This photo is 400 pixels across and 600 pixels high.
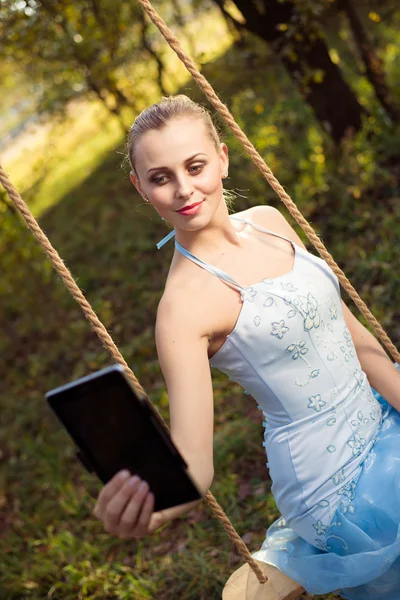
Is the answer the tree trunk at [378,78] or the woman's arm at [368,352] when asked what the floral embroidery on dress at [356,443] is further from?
the tree trunk at [378,78]

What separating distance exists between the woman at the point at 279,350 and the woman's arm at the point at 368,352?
0.10 m

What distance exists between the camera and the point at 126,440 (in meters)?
1.54

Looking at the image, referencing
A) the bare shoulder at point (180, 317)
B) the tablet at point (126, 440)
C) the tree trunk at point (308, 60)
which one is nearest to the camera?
the tablet at point (126, 440)

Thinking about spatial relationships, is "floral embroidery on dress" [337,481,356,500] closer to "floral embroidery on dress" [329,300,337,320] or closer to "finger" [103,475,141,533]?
"floral embroidery on dress" [329,300,337,320]

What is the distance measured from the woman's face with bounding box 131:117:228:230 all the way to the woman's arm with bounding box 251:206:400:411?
0.36 meters

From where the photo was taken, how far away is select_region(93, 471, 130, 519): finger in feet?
5.05

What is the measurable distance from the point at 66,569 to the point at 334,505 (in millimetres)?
2177

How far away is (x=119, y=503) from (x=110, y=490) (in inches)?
1.4

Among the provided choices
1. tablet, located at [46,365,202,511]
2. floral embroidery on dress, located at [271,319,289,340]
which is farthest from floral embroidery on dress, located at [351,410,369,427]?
tablet, located at [46,365,202,511]

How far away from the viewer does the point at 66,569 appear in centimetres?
371

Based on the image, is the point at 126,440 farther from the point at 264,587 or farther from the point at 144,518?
the point at 264,587

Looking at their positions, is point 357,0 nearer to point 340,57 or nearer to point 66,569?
point 340,57

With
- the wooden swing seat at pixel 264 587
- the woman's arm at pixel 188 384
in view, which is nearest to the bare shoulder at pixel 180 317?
the woman's arm at pixel 188 384

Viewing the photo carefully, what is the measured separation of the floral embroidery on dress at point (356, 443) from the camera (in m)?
2.08
